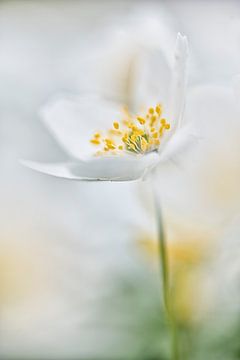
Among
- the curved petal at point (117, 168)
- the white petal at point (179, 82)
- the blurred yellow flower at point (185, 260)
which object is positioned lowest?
the blurred yellow flower at point (185, 260)

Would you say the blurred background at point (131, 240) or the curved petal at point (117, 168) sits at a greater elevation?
the curved petal at point (117, 168)

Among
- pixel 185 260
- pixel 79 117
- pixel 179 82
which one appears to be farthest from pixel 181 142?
pixel 185 260

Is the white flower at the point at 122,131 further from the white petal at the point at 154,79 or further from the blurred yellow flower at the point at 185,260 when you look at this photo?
the blurred yellow flower at the point at 185,260

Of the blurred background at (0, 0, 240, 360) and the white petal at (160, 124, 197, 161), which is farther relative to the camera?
the blurred background at (0, 0, 240, 360)

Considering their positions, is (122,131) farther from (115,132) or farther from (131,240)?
(131,240)

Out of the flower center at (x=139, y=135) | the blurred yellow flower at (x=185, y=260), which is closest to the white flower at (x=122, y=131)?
the flower center at (x=139, y=135)

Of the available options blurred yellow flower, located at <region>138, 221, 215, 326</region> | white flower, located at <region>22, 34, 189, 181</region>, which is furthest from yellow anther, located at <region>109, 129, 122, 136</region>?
blurred yellow flower, located at <region>138, 221, 215, 326</region>

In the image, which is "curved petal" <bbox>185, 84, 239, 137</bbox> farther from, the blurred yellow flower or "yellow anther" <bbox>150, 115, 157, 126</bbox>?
the blurred yellow flower
